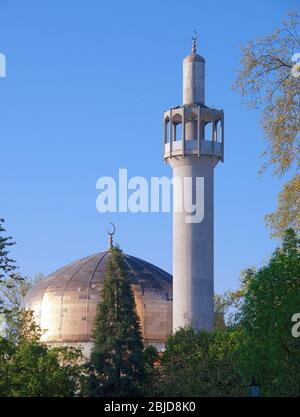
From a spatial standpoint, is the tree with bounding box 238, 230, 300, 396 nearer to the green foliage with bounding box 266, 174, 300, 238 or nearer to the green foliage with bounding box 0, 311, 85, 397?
the green foliage with bounding box 266, 174, 300, 238

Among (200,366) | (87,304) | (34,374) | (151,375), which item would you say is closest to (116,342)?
(151,375)

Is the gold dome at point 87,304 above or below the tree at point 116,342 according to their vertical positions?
above

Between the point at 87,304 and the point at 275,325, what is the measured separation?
122 ft

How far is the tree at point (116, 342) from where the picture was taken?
4750cm

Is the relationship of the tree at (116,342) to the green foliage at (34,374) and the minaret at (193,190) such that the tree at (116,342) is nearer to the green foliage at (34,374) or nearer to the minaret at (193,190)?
the green foliage at (34,374)

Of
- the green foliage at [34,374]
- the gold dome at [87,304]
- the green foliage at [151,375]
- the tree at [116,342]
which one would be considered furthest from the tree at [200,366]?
the gold dome at [87,304]

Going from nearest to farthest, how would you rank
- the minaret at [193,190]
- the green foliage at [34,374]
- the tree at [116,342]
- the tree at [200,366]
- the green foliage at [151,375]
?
the green foliage at [34,374] → the tree at [116,342] → the tree at [200,366] → the green foliage at [151,375] → the minaret at [193,190]

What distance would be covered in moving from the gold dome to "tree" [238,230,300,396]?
34.8m

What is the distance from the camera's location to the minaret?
59531mm

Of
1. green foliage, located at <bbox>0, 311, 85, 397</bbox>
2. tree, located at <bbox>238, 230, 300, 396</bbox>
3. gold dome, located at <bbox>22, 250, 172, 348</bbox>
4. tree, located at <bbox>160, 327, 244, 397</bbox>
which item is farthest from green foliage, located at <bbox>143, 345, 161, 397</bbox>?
gold dome, located at <bbox>22, 250, 172, 348</bbox>

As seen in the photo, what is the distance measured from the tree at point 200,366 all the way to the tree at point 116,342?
163 centimetres
